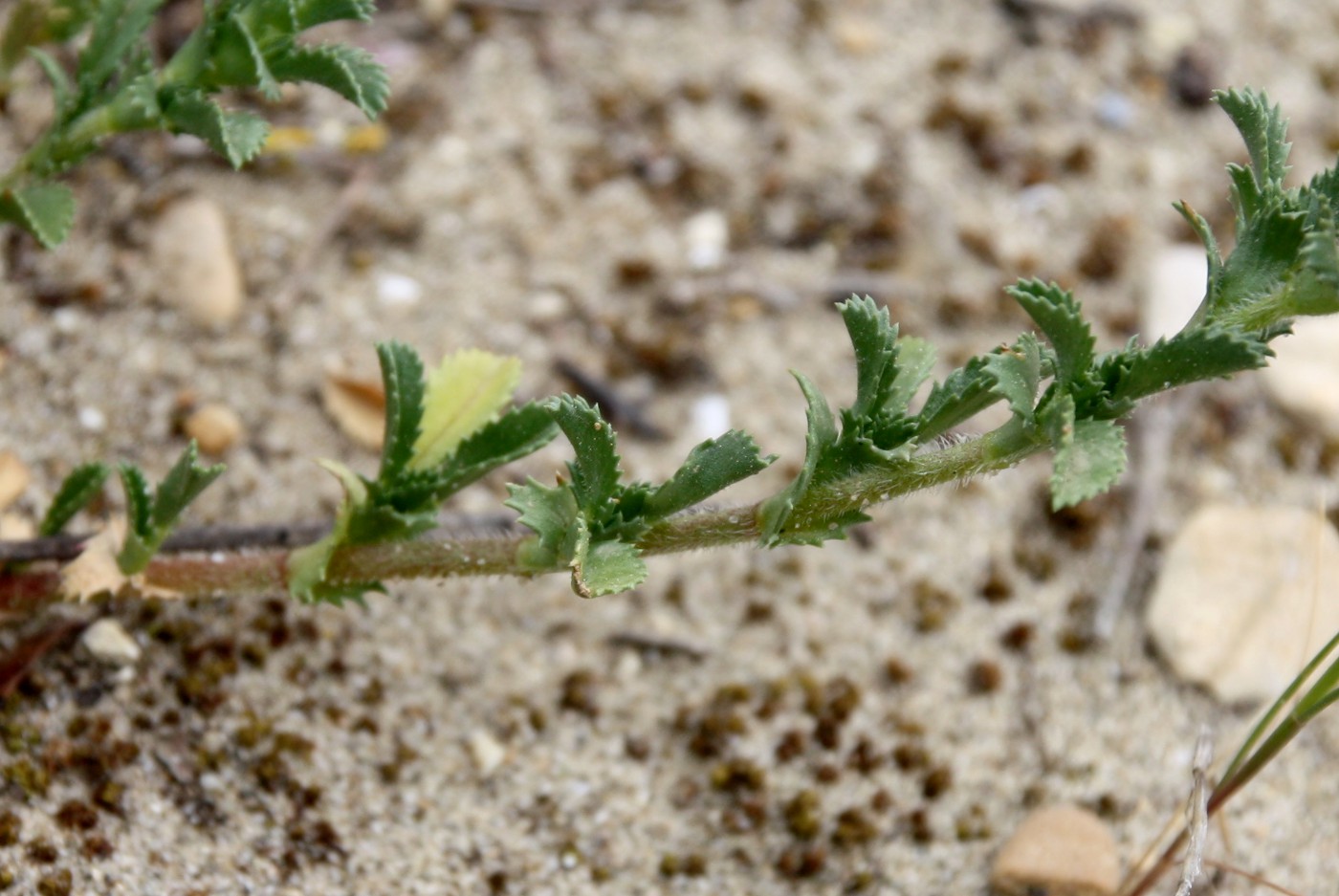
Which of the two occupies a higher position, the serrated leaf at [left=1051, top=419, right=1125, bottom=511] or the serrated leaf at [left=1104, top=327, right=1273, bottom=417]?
the serrated leaf at [left=1104, top=327, right=1273, bottom=417]

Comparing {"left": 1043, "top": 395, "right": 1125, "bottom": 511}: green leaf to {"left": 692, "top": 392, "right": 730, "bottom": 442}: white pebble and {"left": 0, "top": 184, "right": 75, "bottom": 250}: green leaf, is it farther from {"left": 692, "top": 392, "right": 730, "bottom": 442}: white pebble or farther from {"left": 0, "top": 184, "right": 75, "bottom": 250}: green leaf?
{"left": 0, "top": 184, "right": 75, "bottom": 250}: green leaf

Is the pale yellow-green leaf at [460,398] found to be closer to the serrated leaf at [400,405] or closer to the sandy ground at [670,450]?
the serrated leaf at [400,405]

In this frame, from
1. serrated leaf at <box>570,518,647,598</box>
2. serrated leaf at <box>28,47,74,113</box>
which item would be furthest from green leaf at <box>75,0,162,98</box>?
serrated leaf at <box>570,518,647,598</box>

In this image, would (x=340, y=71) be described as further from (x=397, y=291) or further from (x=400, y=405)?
(x=397, y=291)

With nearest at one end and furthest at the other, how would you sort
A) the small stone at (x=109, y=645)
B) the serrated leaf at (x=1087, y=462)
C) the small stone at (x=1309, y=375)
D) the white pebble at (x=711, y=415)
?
the serrated leaf at (x=1087, y=462) < the small stone at (x=109, y=645) < the white pebble at (x=711, y=415) < the small stone at (x=1309, y=375)

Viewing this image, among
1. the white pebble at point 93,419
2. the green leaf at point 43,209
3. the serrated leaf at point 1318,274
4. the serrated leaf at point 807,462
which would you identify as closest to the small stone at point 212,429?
the white pebble at point 93,419
